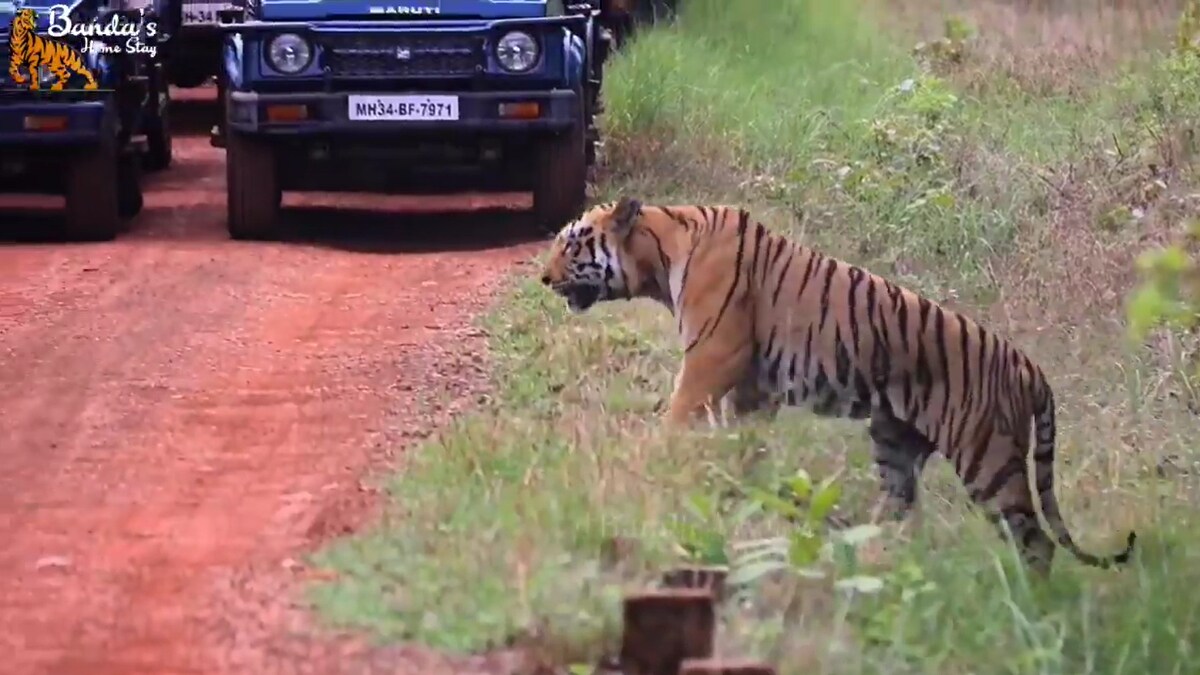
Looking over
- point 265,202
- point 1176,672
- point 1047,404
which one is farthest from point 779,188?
point 1176,672

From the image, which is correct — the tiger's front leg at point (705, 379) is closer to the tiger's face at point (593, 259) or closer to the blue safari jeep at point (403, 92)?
the tiger's face at point (593, 259)

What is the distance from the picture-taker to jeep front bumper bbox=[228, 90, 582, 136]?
34.2 feet

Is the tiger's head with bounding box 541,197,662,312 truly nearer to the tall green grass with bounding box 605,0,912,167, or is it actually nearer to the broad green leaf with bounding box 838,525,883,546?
the broad green leaf with bounding box 838,525,883,546

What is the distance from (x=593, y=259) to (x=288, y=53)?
4.55 metres

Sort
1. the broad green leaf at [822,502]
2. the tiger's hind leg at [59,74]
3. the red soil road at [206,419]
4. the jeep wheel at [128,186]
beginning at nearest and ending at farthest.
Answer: the red soil road at [206,419] → the broad green leaf at [822,502] → the tiger's hind leg at [59,74] → the jeep wheel at [128,186]

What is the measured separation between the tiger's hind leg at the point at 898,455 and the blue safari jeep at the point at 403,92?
513cm

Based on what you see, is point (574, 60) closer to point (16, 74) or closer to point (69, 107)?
point (69, 107)

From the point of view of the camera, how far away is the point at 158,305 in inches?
352

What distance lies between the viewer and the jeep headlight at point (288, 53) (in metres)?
10.5

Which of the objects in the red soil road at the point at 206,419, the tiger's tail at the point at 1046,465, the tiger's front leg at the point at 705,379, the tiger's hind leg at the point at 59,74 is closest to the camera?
the red soil road at the point at 206,419

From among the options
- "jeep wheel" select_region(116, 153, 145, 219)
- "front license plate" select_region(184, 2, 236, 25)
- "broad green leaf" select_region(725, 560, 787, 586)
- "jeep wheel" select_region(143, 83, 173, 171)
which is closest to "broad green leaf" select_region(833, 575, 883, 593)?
"broad green leaf" select_region(725, 560, 787, 586)

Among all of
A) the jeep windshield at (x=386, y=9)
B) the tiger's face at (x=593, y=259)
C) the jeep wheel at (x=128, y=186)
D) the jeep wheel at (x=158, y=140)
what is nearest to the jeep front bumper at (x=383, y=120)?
the jeep windshield at (x=386, y=9)

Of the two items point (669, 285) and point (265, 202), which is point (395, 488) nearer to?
point (669, 285)

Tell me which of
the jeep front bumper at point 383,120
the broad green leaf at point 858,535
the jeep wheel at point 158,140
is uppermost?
the broad green leaf at point 858,535
